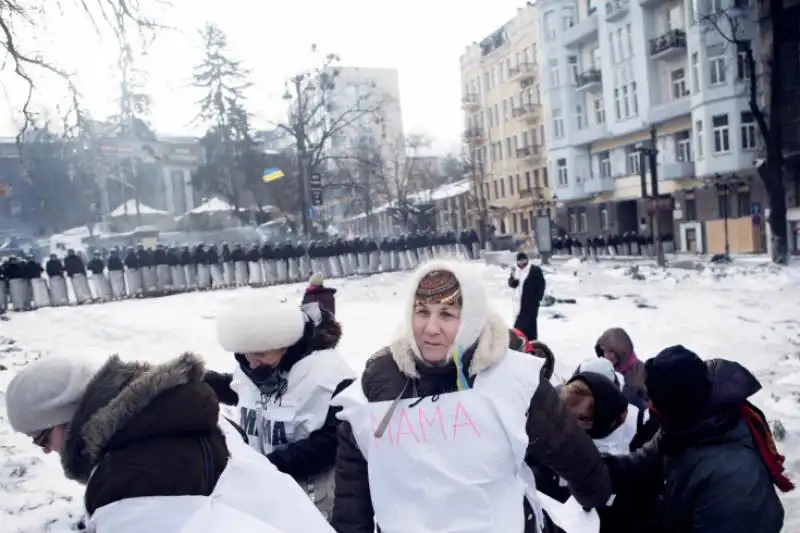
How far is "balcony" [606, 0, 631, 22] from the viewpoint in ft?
132

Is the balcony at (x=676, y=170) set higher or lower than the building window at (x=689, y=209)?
higher

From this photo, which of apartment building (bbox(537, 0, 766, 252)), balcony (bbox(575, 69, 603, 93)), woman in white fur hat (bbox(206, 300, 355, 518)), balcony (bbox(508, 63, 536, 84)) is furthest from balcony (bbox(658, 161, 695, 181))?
woman in white fur hat (bbox(206, 300, 355, 518))

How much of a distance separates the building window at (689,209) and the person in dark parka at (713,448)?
37.7 meters

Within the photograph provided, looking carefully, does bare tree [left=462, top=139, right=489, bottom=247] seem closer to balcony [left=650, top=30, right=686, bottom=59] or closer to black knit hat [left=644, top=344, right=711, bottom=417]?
balcony [left=650, top=30, right=686, bottom=59]

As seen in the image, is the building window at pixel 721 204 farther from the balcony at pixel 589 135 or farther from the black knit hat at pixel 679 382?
the black knit hat at pixel 679 382

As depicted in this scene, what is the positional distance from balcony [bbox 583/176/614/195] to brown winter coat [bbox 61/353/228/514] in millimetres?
44408

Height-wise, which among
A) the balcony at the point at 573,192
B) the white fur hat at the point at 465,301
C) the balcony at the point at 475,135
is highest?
the balcony at the point at 475,135

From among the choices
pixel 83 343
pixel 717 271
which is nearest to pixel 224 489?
pixel 83 343

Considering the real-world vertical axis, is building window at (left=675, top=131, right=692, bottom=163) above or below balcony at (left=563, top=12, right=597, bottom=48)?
below

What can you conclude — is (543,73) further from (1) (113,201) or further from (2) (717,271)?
(1) (113,201)

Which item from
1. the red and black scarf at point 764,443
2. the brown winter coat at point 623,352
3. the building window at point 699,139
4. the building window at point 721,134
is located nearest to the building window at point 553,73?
the building window at point 699,139

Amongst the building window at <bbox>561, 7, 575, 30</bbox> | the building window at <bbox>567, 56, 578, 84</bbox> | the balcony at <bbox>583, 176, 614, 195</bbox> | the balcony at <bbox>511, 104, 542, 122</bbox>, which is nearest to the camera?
the balcony at <bbox>583, 176, 614, 195</bbox>

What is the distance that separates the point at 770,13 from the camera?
25.2 metres

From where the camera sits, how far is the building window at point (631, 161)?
41781 millimetres
